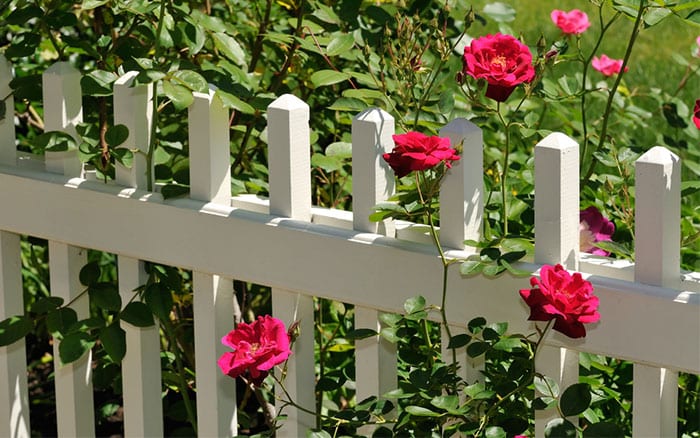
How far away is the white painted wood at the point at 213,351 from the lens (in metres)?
2.14

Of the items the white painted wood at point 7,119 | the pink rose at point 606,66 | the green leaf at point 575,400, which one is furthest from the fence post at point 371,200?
the pink rose at point 606,66

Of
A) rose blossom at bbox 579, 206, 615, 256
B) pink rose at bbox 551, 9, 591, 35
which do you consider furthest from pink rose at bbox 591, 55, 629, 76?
rose blossom at bbox 579, 206, 615, 256

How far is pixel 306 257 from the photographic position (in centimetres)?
199

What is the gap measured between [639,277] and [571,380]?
209 mm

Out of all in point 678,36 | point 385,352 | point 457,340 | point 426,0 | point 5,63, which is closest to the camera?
point 457,340

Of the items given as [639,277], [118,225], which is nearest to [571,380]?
[639,277]

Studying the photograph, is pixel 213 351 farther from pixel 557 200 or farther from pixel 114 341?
pixel 557 200

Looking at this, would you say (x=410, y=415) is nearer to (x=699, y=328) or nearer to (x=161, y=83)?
(x=699, y=328)

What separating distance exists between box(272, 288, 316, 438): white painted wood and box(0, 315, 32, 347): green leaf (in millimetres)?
501

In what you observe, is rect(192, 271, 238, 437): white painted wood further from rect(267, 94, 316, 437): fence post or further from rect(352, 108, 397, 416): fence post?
rect(352, 108, 397, 416): fence post

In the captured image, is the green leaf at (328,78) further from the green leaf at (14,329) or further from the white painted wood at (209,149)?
the green leaf at (14,329)

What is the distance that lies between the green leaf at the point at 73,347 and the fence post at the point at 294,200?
1.16 feet

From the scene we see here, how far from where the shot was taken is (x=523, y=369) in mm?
1791

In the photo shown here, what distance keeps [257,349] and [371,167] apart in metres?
0.35
